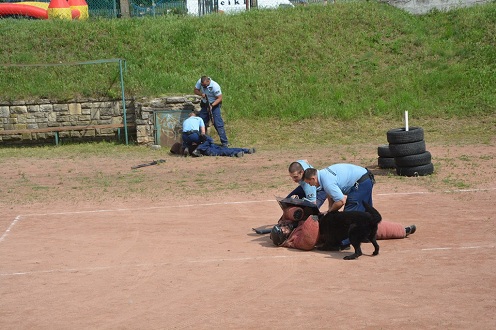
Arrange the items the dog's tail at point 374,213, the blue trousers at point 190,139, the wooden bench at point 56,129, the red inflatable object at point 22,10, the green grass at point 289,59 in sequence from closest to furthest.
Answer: the dog's tail at point 374,213 < the blue trousers at point 190,139 < the wooden bench at point 56,129 < the green grass at point 289,59 < the red inflatable object at point 22,10

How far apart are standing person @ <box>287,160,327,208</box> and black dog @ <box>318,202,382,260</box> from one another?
1.53 feet

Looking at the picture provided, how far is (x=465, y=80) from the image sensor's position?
84.6ft

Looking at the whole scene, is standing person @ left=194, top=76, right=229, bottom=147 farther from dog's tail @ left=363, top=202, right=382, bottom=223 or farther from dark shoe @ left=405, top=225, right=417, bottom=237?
dog's tail @ left=363, top=202, right=382, bottom=223

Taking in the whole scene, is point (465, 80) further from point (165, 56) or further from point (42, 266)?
point (42, 266)

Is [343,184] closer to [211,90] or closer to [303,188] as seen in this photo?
[303,188]

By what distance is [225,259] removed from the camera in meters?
10.8

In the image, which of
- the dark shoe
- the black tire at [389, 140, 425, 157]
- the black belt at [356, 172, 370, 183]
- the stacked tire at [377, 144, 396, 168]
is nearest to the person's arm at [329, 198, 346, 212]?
the black belt at [356, 172, 370, 183]

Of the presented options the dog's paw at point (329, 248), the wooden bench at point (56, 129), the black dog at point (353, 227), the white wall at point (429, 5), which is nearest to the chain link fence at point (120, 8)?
the white wall at point (429, 5)

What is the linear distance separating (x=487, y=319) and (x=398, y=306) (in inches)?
38.1

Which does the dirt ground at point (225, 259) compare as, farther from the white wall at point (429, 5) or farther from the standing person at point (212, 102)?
the white wall at point (429, 5)

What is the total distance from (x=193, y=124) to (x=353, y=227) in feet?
36.1

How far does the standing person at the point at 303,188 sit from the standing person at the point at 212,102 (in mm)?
10427

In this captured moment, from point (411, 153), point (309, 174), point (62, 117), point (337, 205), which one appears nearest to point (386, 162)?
point (411, 153)

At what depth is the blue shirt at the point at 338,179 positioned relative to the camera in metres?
10.7
